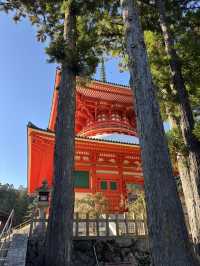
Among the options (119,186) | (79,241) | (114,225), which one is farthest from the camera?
(119,186)

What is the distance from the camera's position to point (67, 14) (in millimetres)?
8508

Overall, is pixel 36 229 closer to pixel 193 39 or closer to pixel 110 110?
pixel 193 39

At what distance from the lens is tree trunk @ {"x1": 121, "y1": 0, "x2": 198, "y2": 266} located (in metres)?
3.79

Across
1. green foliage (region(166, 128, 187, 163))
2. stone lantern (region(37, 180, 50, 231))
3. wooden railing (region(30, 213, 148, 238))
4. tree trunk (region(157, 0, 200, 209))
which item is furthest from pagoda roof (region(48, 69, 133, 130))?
green foliage (region(166, 128, 187, 163))

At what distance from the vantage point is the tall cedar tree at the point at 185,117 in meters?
5.64

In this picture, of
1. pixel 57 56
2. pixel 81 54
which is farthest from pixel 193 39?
pixel 57 56

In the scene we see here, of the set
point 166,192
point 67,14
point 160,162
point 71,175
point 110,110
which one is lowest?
point 166,192

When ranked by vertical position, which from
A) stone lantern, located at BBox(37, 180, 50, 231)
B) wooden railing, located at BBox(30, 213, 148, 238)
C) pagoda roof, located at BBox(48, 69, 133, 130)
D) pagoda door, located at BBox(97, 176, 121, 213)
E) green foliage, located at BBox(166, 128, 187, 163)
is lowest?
wooden railing, located at BBox(30, 213, 148, 238)

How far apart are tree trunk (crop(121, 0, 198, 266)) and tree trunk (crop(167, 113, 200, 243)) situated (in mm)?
1668

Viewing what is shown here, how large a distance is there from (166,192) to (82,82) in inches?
186

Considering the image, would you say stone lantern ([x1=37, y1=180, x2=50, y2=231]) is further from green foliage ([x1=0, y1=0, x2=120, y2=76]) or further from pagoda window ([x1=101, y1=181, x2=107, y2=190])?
pagoda window ([x1=101, y1=181, x2=107, y2=190])

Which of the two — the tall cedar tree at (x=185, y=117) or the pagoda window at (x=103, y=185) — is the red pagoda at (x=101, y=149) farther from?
the tall cedar tree at (x=185, y=117)

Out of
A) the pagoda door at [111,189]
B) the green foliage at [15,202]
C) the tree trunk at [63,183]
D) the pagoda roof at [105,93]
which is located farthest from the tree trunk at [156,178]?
the green foliage at [15,202]

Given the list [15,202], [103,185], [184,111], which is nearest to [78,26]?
[184,111]
